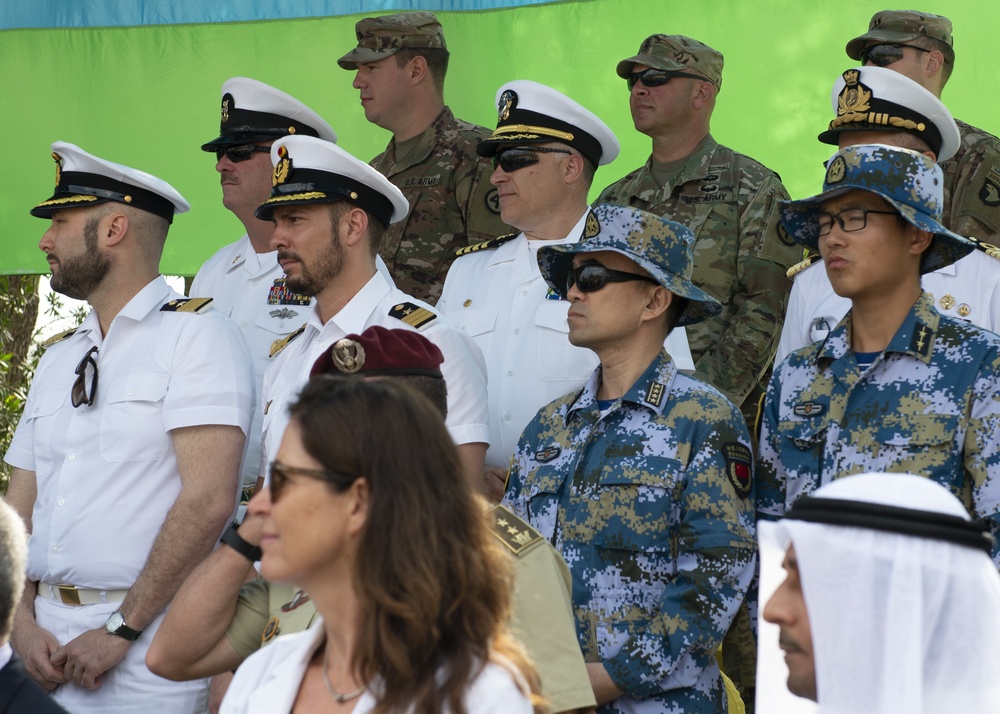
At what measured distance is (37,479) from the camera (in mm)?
4512

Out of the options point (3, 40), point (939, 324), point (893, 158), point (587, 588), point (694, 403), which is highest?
point (3, 40)

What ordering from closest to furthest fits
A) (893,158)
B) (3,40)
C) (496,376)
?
(893,158) → (496,376) → (3,40)

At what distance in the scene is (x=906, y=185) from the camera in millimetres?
3541

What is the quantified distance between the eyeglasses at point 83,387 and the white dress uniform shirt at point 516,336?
128 centimetres

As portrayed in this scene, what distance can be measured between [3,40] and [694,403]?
4.67 m

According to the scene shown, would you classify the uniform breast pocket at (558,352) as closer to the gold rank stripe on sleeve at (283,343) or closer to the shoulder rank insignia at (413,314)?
the shoulder rank insignia at (413,314)

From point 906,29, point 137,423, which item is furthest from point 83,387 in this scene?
point 906,29

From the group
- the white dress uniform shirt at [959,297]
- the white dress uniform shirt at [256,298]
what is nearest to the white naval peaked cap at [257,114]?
the white dress uniform shirt at [256,298]

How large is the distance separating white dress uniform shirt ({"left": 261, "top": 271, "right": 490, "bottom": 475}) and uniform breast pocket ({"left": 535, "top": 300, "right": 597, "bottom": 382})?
27cm

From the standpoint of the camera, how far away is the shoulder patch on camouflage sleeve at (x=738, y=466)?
11.5 feet

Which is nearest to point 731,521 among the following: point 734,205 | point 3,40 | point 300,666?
point 300,666

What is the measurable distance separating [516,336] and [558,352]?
0.19 m

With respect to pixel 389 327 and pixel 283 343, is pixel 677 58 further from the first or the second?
pixel 283 343

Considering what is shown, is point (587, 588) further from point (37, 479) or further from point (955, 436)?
point (37, 479)
